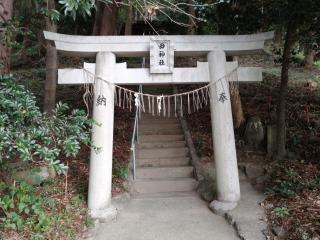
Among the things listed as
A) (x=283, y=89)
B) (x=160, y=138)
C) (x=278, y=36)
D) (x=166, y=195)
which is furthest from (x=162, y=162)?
(x=278, y=36)

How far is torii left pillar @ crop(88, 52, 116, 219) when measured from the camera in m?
6.49

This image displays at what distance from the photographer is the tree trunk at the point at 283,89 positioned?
25.1 ft

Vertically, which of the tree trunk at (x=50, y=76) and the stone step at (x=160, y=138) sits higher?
the tree trunk at (x=50, y=76)

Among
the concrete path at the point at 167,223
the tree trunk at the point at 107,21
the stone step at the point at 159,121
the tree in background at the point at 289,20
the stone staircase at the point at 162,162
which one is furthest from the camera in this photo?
the stone step at the point at 159,121

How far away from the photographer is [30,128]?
4.65 meters

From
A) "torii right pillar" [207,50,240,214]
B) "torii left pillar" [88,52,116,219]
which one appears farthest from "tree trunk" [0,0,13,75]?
"torii right pillar" [207,50,240,214]

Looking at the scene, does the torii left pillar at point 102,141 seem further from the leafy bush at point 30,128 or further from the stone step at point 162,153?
the stone step at point 162,153

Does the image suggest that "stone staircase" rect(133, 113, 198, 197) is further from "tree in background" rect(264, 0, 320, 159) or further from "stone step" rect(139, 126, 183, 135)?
"tree in background" rect(264, 0, 320, 159)

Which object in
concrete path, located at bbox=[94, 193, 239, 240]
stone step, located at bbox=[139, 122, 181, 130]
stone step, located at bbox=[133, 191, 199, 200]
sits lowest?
concrete path, located at bbox=[94, 193, 239, 240]

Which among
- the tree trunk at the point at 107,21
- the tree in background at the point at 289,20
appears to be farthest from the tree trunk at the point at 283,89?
the tree trunk at the point at 107,21

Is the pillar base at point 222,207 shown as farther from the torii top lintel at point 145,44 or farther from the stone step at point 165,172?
the torii top lintel at point 145,44

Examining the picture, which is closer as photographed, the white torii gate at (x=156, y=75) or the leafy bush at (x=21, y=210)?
the leafy bush at (x=21, y=210)

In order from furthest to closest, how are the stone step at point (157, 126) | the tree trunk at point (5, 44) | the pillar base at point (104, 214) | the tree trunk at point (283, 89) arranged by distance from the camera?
the stone step at point (157, 126), the tree trunk at point (283, 89), the pillar base at point (104, 214), the tree trunk at point (5, 44)

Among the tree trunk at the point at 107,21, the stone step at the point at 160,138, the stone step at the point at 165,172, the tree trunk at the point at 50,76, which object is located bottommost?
the stone step at the point at 165,172
